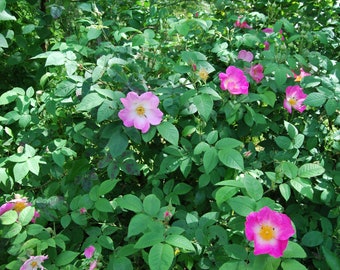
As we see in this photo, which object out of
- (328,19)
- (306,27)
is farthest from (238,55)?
(328,19)

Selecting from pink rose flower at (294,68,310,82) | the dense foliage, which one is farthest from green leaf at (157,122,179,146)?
pink rose flower at (294,68,310,82)

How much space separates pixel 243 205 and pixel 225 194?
0.06 m

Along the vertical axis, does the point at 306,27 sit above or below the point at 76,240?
above

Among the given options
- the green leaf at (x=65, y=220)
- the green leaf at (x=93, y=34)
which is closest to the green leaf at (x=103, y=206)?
the green leaf at (x=65, y=220)

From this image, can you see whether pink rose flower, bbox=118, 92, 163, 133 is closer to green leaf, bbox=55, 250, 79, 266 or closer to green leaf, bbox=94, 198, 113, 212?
green leaf, bbox=94, 198, 113, 212

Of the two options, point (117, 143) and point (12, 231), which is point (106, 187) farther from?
point (12, 231)

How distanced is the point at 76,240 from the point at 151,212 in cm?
44

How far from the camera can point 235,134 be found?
5.32 ft

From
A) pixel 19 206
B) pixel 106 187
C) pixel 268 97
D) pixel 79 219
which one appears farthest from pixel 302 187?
pixel 19 206

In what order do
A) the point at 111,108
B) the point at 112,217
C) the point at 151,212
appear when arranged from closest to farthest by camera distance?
the point at 151,212
the point at 111,108
the point at 112,217

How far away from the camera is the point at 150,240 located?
1109 millimetres

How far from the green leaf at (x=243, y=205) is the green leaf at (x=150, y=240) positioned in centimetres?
22

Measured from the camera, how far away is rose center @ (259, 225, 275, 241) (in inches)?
42.2

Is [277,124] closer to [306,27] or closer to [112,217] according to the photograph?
[306,27]
